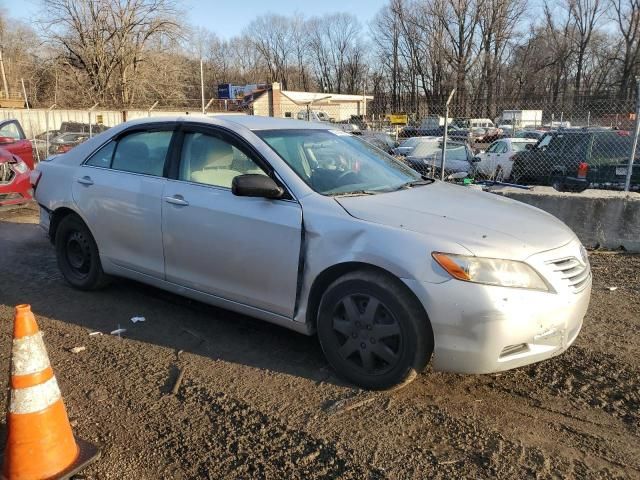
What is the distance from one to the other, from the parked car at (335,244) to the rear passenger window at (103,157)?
0.04ft

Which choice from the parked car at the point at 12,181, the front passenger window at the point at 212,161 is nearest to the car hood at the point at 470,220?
the front passenger window at the point at 212,161

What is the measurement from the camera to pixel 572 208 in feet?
21.7

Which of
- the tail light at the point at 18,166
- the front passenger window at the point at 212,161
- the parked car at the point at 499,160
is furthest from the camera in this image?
the parked car at the point at 499,160

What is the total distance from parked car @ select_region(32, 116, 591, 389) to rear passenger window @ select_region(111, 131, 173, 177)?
0.01 metres

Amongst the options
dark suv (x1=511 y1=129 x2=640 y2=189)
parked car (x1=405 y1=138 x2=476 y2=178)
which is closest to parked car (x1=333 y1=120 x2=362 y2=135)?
parked car (x1=405 y1=138 x2=476 y2=178)

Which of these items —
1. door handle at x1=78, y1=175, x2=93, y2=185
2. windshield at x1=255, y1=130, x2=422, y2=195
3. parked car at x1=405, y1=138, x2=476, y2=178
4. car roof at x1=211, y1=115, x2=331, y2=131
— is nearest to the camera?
windshield at x1=255, y1=130, x2=422, y2=195

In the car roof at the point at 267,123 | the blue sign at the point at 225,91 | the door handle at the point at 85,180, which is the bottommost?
the door handle at the point at 85,180

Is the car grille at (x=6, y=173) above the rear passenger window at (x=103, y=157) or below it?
below

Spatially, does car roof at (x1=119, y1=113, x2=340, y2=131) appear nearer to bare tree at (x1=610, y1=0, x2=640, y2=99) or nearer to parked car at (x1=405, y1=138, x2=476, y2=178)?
parked car at (x1=405, y1=138, x2=476, y2=178)

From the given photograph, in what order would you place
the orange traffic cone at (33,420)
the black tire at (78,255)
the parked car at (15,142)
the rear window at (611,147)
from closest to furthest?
the orange traffic cone at (33,420)
the black tire at (78,255)
the rear window at (611,147)
the parked car at (15,142)

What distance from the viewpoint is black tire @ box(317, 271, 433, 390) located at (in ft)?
9.73

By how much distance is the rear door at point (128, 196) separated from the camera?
13.6ft

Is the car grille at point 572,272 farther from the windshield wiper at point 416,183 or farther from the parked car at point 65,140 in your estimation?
the parked car at point 65,140

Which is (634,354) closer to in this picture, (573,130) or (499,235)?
(499,235)
